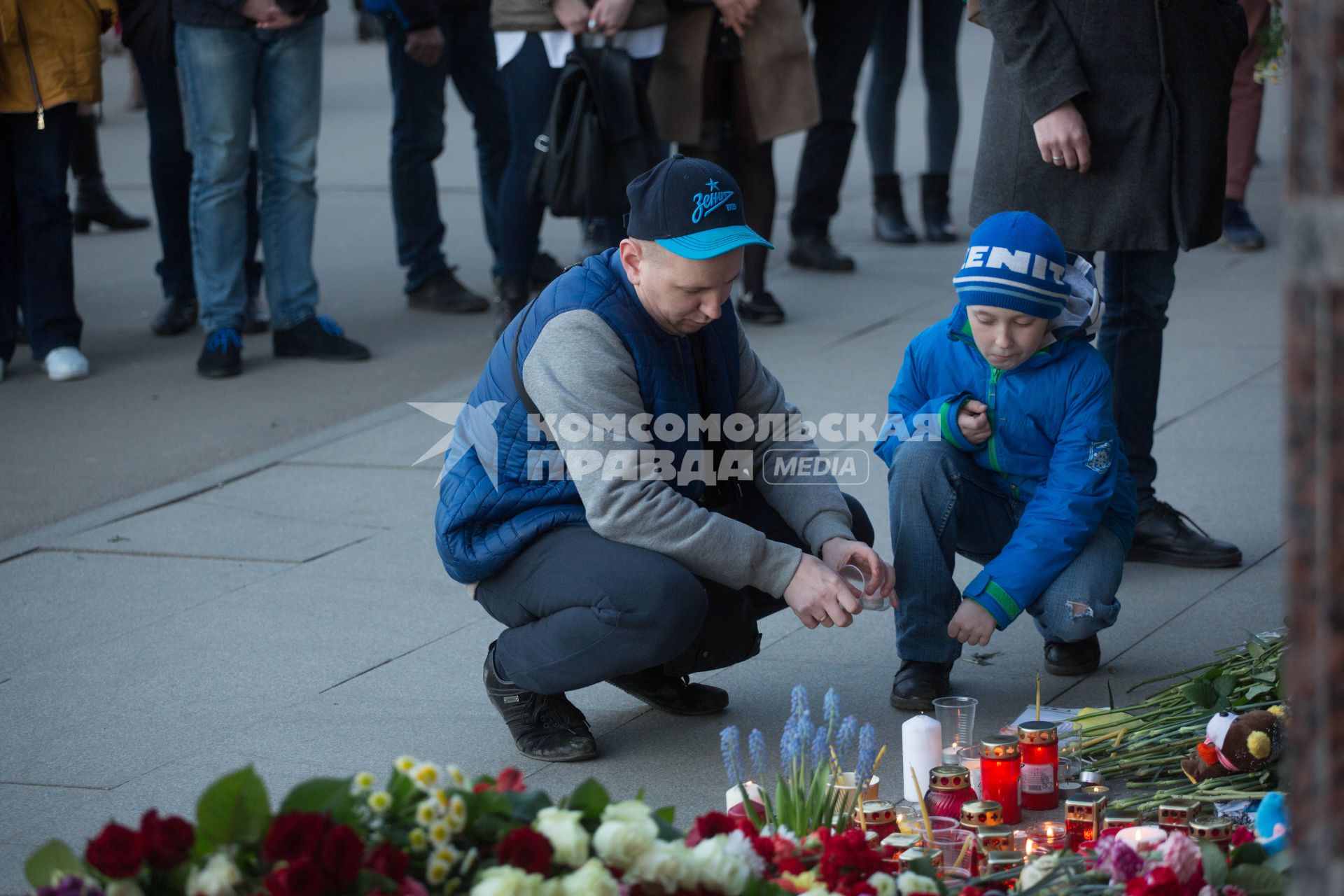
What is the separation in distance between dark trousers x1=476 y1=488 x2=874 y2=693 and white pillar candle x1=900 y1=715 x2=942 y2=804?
43cm

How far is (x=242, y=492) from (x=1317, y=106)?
4.01 meters

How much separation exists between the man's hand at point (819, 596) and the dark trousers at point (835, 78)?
3.96 metres

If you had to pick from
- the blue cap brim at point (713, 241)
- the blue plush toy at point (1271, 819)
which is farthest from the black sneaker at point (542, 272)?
the blue plush toy at point (1271, 819)

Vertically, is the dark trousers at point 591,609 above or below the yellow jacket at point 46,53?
below

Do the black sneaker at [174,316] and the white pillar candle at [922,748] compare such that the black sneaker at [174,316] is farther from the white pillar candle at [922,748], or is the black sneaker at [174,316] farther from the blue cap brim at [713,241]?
the white pillar candle at [922,748]

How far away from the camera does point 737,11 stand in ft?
19.3

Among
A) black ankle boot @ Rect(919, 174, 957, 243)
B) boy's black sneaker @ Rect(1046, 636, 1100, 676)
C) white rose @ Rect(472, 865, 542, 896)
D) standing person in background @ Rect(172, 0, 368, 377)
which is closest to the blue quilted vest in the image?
boy's black sneaker @ Rect(1046, 636, 1100, 676)

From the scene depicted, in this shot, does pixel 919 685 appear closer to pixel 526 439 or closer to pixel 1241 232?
pixel 526 439

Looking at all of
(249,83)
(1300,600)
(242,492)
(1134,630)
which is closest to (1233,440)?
(1134,630)

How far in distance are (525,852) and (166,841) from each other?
376mm

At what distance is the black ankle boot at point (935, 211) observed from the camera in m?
7.88

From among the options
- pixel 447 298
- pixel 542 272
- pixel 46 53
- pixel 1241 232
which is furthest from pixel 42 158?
pixel 1241 232

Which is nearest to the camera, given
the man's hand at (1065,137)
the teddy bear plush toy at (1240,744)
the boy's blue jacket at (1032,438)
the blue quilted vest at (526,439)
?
the teddy bear plush toy at (1240,744)

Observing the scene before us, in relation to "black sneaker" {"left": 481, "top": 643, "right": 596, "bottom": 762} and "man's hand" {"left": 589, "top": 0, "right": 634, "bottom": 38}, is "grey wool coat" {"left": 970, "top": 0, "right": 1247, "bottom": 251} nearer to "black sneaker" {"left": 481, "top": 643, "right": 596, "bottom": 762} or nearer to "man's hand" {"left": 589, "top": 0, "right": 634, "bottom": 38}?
"black sneaker" {"left": 481, "top": 643, "right": 596, "bottom": 762}
